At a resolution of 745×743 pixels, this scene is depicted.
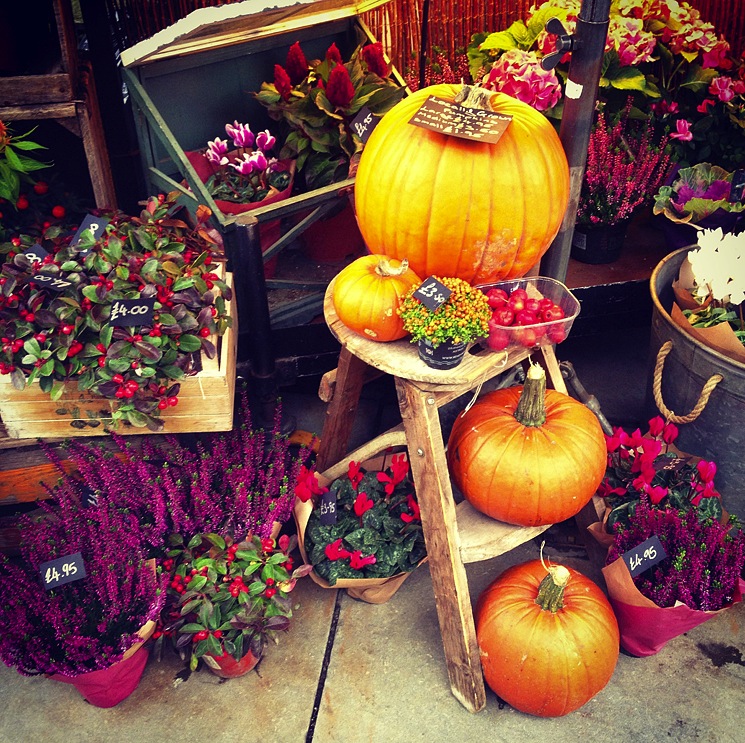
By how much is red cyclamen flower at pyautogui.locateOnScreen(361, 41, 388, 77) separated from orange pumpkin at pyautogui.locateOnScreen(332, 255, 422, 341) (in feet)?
4.04

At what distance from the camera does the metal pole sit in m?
2.06

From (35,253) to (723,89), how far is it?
2.59 metres

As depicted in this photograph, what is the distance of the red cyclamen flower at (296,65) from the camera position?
2822 millimetres

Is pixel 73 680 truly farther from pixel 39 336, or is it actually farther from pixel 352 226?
pixel 352 226

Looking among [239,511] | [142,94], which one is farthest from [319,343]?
[142,94]

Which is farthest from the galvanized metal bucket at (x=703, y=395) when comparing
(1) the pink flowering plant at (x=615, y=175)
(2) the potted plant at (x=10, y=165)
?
(2) the potted plant at (x=10, y=165)

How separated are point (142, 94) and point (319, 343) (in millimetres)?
1067

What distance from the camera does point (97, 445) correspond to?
2441 millimetres

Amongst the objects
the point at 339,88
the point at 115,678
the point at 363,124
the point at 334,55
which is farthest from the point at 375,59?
the point at 115,678

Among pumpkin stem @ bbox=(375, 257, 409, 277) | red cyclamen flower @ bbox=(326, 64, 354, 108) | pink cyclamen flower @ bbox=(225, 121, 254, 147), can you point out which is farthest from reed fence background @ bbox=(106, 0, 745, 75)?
pumpkin stem @ bbox=(375, 257, 409, 277)

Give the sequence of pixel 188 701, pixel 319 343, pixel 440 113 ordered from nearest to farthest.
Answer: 1. pixel 440 113
2. pixel 188 701
3. pixel 319 343

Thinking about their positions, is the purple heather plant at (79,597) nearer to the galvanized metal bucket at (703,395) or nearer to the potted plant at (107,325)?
the potted plant at (107,325)

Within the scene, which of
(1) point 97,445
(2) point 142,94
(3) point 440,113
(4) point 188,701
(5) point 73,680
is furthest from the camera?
(2) point 142,94

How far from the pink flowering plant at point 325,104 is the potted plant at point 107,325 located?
849 millimetres
